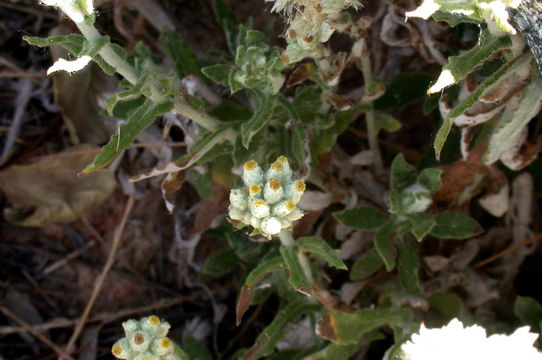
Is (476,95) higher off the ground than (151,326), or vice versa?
(476,95)

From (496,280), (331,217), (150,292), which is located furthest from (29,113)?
(496,280)

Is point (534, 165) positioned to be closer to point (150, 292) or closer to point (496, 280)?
point (496, 280)

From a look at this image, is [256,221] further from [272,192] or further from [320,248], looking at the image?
[320,248]

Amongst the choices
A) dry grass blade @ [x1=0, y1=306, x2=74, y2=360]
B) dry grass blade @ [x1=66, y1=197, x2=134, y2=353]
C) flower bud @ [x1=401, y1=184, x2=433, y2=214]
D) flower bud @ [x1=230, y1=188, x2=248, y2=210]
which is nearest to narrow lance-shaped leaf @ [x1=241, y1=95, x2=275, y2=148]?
flower bud @ [x1=230, y1=188, x2=248, y2=210]

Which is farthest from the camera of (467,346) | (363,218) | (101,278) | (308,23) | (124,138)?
(101,278)

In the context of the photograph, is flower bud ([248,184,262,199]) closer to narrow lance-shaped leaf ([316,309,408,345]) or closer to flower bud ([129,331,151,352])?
flower bud ([129,331,151,352])

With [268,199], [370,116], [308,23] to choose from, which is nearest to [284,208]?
[268,199]

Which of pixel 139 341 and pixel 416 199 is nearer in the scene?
pixel 139 341

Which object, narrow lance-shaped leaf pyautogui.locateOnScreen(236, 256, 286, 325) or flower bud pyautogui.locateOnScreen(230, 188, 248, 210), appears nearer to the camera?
flower bud pyautogui.locateOnScreen(230, 188, 248, 210)
